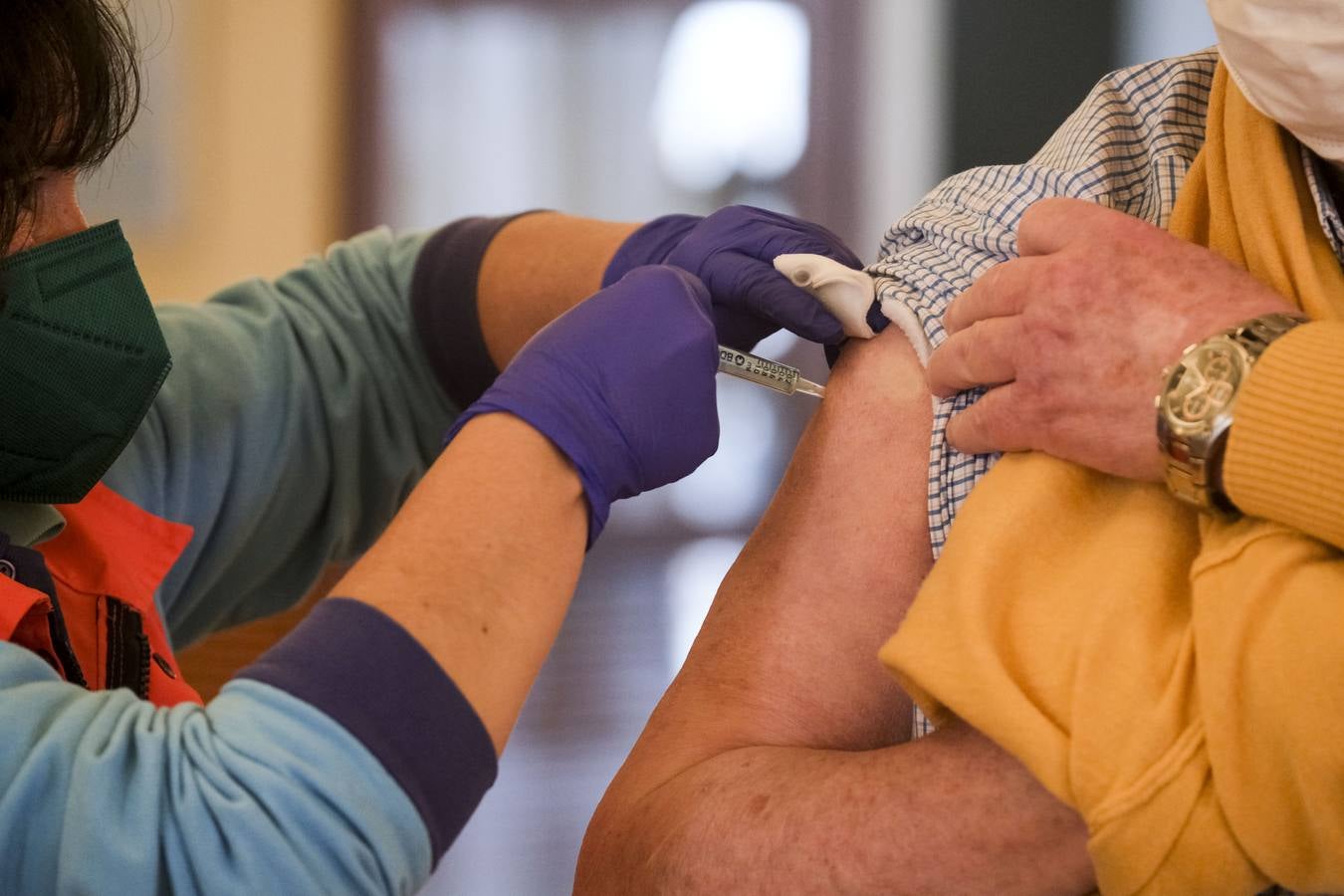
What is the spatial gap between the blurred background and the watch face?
3.43 meters

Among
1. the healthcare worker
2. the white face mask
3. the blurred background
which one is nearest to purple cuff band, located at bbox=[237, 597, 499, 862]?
the healthcare worker

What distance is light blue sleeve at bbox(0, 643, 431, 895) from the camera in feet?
2.49

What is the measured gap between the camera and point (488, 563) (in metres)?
0.86

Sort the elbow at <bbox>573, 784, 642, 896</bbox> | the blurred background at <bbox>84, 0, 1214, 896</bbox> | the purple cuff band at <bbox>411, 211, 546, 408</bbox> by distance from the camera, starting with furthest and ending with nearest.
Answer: the blurred background at <bbox>84, 0, 1214, 896</bbox>, the purple cuff band at <bbox>411, 211, 546, 408</bbox>, the elbow at <bbox>573, 784, 642, 896</bbox>

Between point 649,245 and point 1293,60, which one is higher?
point 1293,60

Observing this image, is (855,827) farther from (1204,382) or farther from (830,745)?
(1204,382)

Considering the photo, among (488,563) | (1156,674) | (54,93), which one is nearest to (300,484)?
(54,93)

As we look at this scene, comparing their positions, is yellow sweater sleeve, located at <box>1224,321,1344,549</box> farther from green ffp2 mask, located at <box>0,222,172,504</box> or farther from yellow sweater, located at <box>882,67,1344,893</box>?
green ffp2 mask, located at <box>0,222,172,504</box>

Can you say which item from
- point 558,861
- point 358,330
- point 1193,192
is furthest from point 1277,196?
point 558,861

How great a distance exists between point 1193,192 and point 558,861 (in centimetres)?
139

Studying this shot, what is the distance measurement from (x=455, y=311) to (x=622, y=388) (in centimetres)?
57

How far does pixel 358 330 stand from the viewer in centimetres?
150

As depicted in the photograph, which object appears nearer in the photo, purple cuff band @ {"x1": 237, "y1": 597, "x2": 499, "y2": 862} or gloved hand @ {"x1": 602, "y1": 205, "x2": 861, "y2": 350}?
purple cuff band @ {"x1": 237, "y1": 597, "x2": 499, "y2": 862}

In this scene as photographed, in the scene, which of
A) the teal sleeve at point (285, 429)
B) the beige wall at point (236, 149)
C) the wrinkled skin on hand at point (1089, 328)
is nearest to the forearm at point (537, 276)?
the teal sleeve at point (285, 429)
